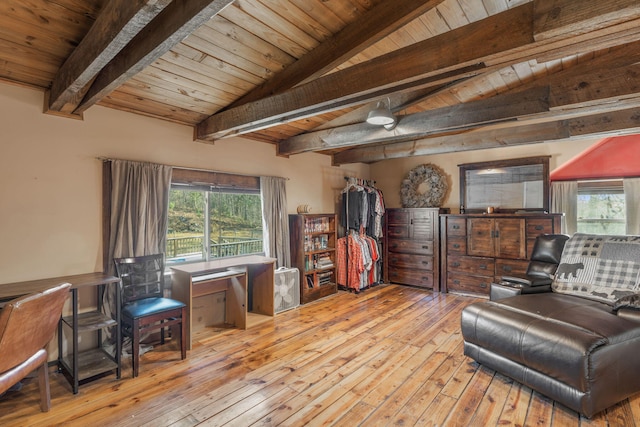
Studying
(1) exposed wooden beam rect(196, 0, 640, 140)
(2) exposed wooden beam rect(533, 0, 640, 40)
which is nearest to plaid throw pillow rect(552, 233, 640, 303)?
(1) exposed wooden beam rect(196, 0, 640, 140)

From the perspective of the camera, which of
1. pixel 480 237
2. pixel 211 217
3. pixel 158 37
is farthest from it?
pixel 480 237

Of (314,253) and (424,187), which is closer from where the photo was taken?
(314,253)

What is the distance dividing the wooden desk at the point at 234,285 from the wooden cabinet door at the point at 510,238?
11.3 feet

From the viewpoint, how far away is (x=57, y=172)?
107 inches

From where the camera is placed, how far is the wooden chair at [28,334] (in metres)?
1.71

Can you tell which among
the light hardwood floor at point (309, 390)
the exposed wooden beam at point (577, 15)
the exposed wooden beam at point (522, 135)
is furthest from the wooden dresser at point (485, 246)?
the exposed wooden beam at point (577, 15)

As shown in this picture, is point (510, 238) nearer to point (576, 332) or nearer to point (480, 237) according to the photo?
point (480, 237)

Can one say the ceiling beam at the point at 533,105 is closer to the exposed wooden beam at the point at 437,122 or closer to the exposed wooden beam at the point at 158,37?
the exposed wooden beam at the point at 437,122

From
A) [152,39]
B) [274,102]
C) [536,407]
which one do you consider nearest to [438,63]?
[274,102]

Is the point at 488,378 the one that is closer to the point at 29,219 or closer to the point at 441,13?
the point at 441,13

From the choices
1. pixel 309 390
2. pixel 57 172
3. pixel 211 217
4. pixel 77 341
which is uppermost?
pixel 57 172

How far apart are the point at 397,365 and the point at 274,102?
2.58 m

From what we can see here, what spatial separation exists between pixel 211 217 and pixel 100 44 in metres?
2.40

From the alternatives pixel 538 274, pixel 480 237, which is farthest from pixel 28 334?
pixel 480 237
